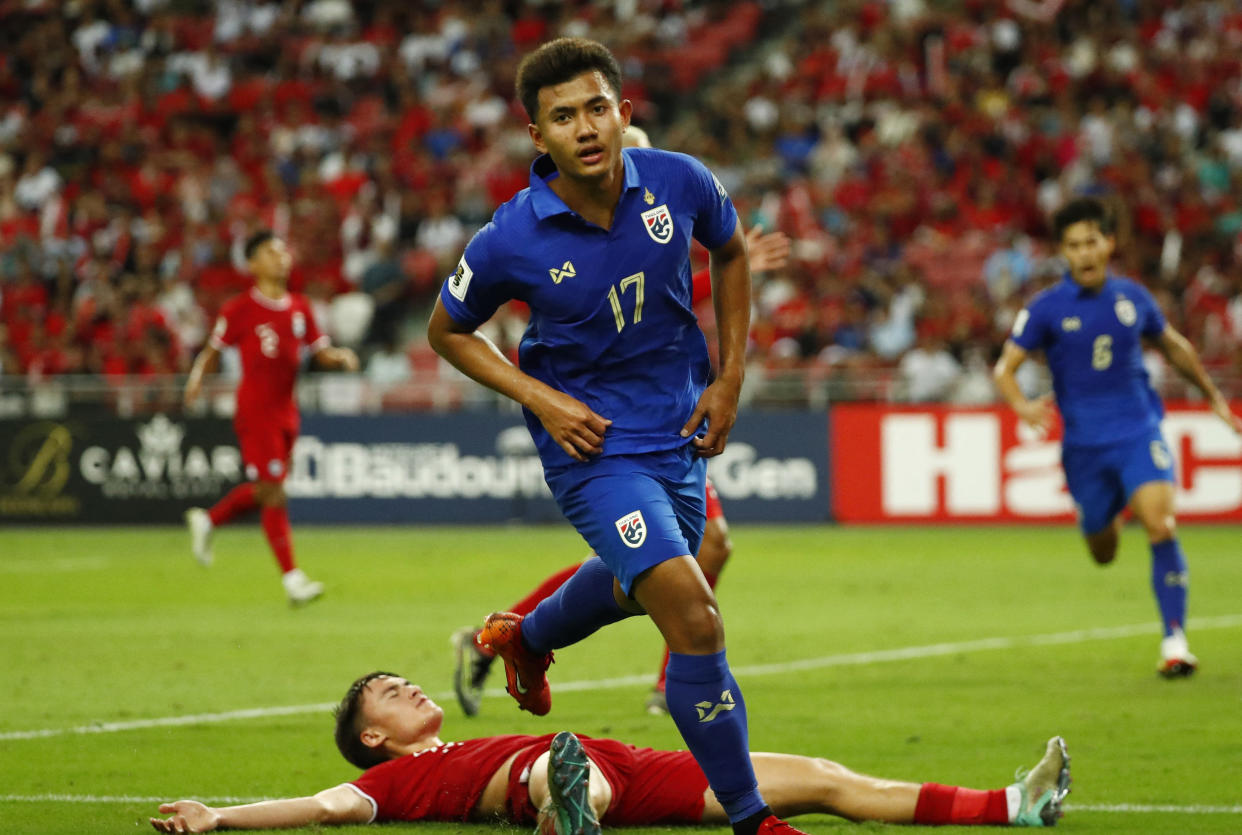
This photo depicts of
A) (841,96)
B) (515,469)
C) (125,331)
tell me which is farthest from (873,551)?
(125,331)

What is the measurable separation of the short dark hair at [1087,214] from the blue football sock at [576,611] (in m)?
5.07

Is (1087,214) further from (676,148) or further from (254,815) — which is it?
(676,148)

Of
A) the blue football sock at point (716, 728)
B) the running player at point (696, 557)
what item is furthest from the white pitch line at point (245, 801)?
the blue football sock at point (716, 728)

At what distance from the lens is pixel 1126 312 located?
9992 mm

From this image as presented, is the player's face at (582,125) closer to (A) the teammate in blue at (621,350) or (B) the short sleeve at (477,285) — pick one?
(A) the teammate in blue at (621,350)

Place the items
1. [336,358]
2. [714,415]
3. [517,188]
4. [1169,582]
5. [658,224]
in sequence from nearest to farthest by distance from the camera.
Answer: [658,224] → [714,415] → [1169,582] → [336,358] → [517,188]

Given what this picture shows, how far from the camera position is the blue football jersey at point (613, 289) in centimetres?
508

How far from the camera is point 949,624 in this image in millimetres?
11914

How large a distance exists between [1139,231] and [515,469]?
8.36 meters

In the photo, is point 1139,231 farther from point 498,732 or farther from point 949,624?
point 498,732

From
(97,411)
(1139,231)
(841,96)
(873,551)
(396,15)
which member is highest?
(396,15)

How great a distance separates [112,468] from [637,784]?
18.0 meters

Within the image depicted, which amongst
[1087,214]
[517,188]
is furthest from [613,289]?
[517,188]

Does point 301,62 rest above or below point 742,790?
above
